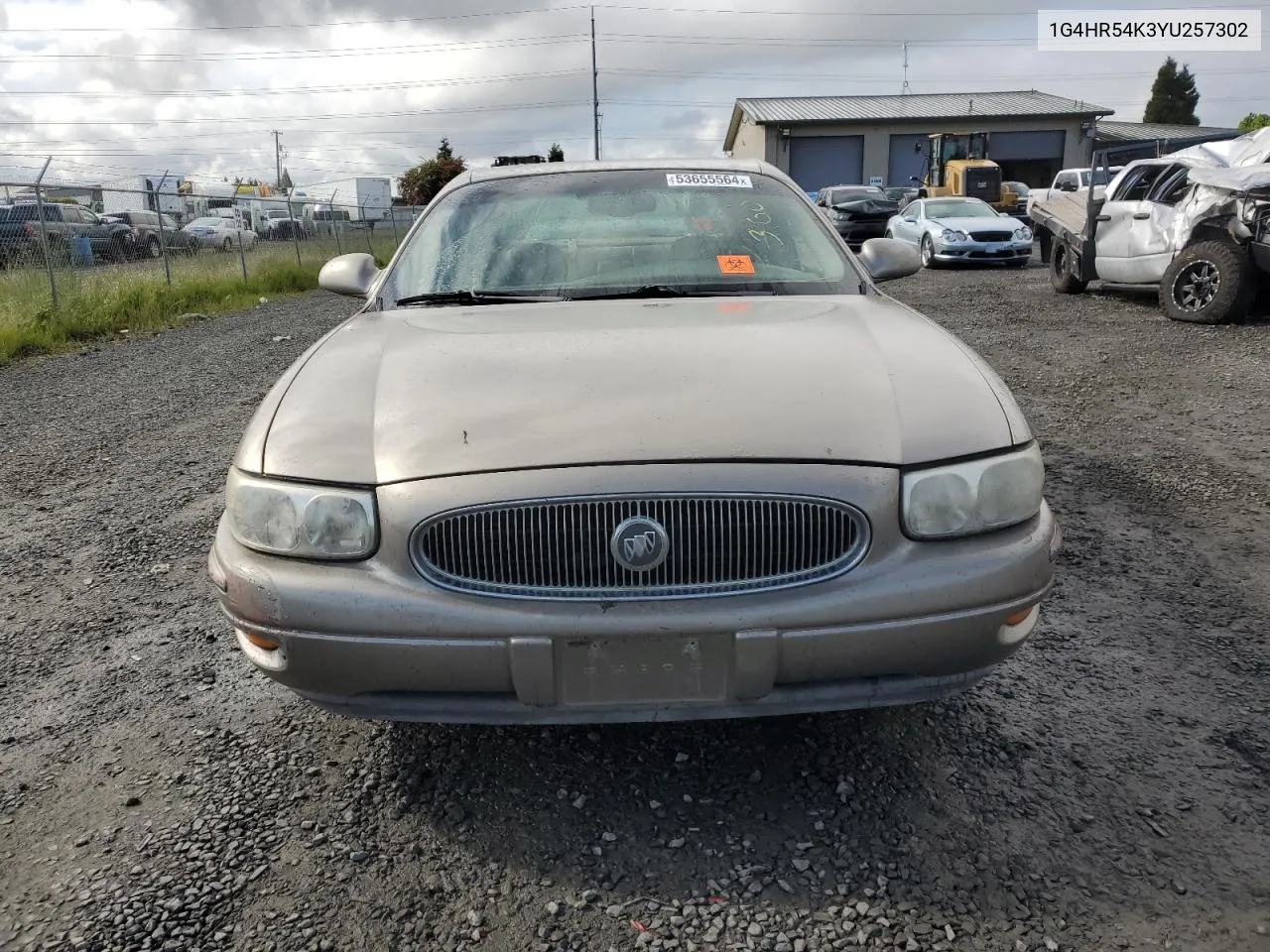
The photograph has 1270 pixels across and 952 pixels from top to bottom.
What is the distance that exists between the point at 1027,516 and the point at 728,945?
1.11m

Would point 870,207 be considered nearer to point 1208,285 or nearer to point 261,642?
point 1208,285

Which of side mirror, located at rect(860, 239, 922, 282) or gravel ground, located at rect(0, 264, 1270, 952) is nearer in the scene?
gravel ground, located at rect(0, 264, 1270, 952)

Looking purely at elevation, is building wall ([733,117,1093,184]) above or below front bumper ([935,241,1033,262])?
above

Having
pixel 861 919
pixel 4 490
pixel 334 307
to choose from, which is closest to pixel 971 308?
pixel 334 307

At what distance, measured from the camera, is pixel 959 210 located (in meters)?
18.0

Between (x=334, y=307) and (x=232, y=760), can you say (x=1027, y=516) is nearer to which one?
(x=232, y=760)

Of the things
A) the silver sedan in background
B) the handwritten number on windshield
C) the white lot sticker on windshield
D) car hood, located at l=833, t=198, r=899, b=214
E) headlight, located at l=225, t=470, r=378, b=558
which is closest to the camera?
headlight, located at l=225, t=470, r=378, b=558

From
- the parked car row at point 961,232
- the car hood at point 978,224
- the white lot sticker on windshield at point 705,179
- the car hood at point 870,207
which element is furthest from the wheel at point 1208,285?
the car hood at point 870,207

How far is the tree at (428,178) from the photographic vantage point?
47.0 meters

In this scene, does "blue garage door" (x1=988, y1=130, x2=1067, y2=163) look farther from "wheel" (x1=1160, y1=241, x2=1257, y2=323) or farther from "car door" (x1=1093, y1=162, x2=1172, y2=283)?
"wheel" (x1=1160, y1=241, x2=1257, y2=323)

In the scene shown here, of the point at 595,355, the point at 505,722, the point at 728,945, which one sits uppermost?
the point at 595,355

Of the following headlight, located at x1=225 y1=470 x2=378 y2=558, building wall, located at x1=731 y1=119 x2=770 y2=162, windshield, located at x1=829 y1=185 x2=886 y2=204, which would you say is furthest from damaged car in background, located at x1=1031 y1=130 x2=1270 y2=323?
building wall, located at x1=731 y1=119 x2=770 y2=162

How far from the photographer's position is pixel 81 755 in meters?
2.52

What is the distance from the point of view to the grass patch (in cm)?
1041
